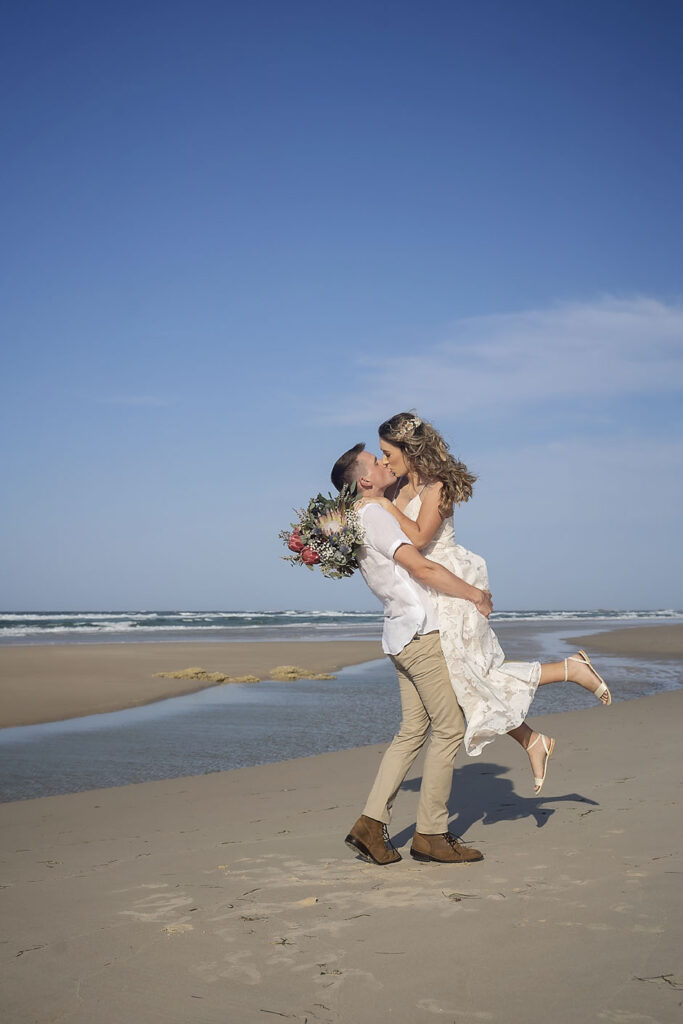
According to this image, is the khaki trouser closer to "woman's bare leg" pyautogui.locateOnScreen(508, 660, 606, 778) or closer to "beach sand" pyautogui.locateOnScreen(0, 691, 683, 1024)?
"beach sand" pyautogui.locateOnScreen(0, 691, 683, 1024)

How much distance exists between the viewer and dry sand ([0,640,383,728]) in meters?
11.0

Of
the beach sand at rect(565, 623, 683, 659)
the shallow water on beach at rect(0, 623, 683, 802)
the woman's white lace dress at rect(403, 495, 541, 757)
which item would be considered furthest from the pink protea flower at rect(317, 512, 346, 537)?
the beach sand at rect(565, 623, 683, 659)

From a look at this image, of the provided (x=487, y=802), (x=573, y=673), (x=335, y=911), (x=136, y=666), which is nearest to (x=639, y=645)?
(x=136, y=666)

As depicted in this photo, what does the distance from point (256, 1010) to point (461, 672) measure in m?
1.89

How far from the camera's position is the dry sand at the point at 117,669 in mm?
11047

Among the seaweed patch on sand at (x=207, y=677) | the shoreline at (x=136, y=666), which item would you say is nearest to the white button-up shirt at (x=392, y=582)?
the shoreline at (x=136, y=666)

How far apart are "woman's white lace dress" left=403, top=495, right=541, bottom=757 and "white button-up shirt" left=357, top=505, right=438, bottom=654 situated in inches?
4.6

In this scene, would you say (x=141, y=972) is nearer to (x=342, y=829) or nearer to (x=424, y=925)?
(x=424, y=925)

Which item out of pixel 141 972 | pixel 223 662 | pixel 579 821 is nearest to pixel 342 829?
pixel 579 821

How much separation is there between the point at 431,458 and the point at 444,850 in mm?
1871

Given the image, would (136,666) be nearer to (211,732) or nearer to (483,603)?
(211,732)

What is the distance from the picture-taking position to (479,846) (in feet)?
14.1

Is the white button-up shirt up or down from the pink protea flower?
down

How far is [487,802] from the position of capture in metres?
5.45
